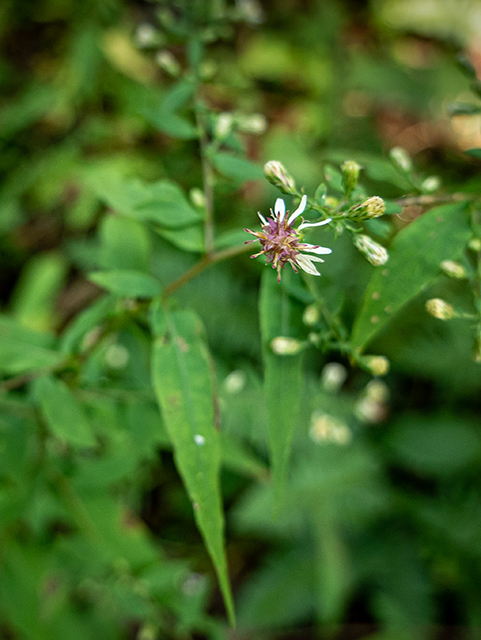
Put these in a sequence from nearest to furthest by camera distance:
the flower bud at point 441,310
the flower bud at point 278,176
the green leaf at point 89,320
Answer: the flower bud at point 278,176, the flower bud at point 441,310, the green leaf at point 89,320

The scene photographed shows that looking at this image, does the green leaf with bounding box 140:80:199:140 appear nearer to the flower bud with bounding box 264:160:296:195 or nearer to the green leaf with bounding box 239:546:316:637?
the flower bud with bounding box 264:160:296:195

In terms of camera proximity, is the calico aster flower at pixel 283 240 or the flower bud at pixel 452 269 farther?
the flower bud at pixel 452 269

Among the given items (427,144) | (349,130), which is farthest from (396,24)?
(349,130)

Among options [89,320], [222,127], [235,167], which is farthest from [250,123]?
[89,320]

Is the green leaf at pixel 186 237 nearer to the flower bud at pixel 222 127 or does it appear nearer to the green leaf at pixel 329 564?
the flower bud at pixel 222 127

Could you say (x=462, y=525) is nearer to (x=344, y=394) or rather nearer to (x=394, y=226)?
(x=344, y=394)

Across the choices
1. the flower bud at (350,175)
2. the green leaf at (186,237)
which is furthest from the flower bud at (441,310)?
the green leaf at (186,237)

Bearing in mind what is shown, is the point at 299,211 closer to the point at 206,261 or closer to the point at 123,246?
the point at 206,261

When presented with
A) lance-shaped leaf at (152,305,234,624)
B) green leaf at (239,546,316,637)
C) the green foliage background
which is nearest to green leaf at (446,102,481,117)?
the green foliage background
